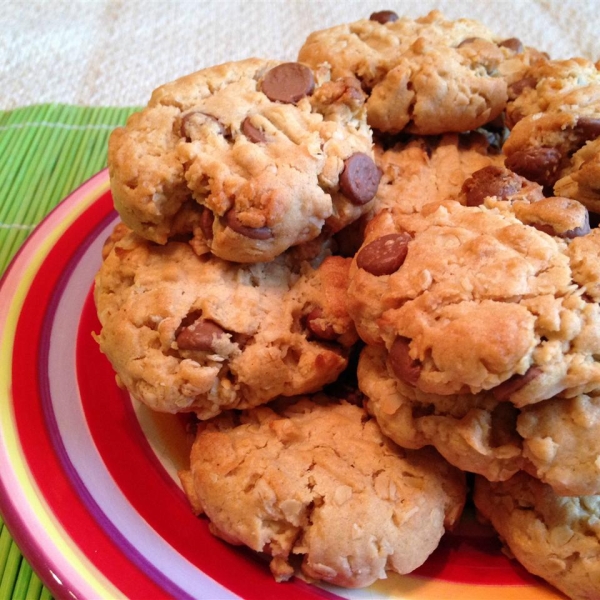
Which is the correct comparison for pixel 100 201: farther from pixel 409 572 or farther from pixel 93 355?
pixel 409 572

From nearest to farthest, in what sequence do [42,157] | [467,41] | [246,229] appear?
[246,229], [467,41], [42,157]

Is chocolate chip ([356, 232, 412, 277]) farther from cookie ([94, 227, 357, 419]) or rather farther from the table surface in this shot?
the table surface

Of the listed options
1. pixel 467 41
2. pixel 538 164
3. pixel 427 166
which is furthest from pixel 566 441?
pixel 467 41

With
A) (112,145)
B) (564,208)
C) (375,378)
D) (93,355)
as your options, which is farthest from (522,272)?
(93,355)

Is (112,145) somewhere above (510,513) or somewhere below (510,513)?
above

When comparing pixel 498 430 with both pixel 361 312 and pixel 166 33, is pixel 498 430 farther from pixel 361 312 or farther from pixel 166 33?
pixel 166 33

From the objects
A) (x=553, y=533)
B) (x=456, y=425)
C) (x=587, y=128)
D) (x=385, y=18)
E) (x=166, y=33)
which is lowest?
(x=553, y=533)

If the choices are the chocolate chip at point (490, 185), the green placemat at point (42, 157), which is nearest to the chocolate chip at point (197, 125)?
the chocolate chip at point (490, 185)
